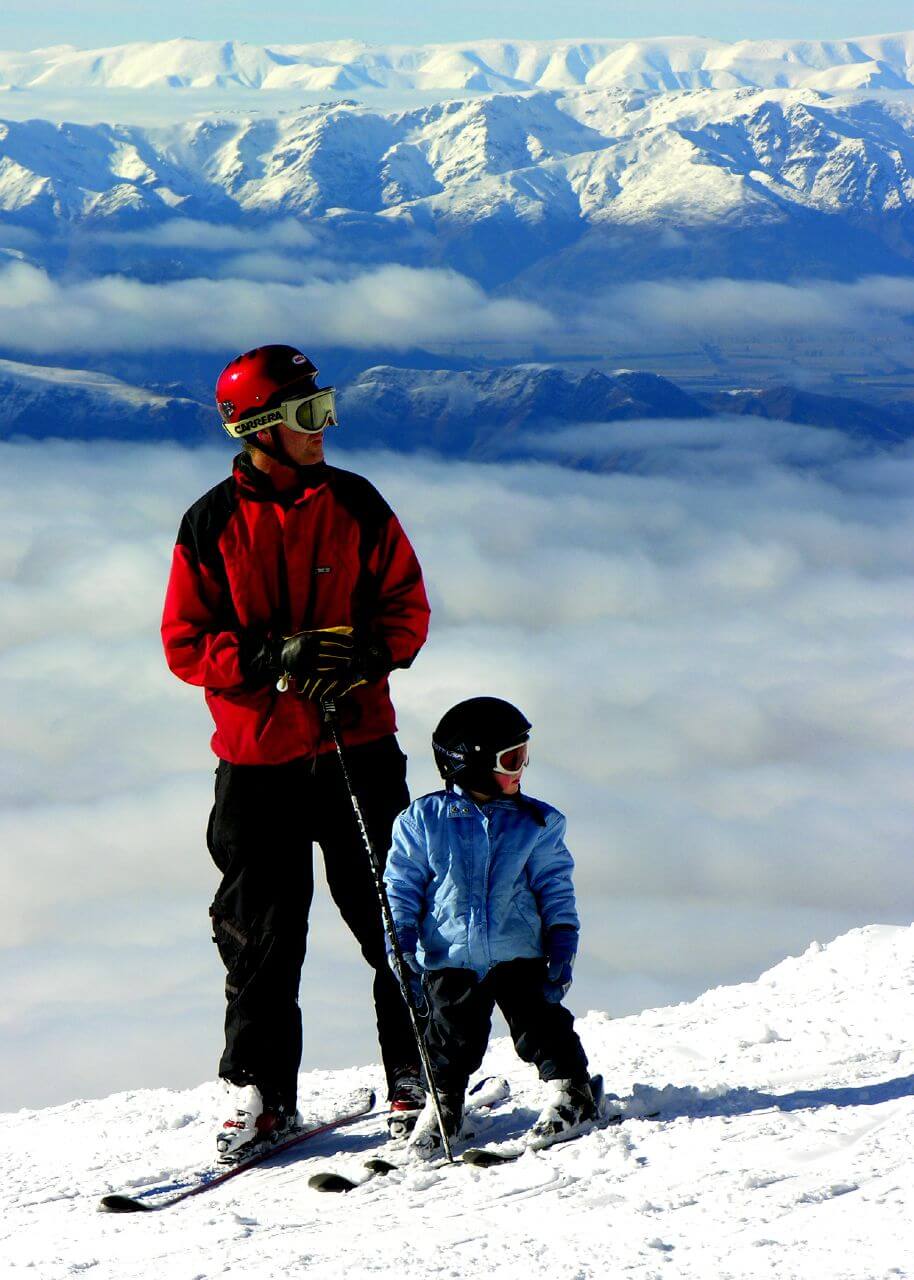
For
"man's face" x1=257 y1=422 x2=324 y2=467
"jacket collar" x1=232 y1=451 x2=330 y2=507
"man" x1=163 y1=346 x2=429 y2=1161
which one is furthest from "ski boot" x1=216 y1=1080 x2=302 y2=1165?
"man's face" x1=257 y1=422 x2=324 y2=467

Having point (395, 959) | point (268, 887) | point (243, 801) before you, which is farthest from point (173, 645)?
point (395, 959)

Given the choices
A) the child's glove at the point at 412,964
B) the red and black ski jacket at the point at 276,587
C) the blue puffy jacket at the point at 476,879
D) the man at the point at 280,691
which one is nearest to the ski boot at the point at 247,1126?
the man at the point at 280,691

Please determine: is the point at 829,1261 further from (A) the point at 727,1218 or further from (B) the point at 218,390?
(B) the point at 218,390

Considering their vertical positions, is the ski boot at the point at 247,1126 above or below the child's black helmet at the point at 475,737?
below

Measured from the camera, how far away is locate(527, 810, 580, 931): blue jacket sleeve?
13.8 feet

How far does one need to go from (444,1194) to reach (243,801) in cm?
137

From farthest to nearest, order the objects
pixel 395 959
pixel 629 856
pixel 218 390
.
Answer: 1. pixel 629 856
2. pixel 218 390
3. pixel 395 959

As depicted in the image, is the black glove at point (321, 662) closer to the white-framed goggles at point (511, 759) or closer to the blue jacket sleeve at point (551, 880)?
the white-framed goggles at point (511, 759)

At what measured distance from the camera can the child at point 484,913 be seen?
13.6 feet

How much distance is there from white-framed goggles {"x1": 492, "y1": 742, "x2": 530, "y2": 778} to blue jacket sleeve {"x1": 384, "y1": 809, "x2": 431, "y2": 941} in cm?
30

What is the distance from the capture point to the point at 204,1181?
4359mm

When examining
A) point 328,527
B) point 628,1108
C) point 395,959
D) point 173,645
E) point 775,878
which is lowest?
point 775,878

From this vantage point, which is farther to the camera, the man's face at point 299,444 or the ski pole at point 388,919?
the man's face at point 299,444

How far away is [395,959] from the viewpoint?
14.0 feet
